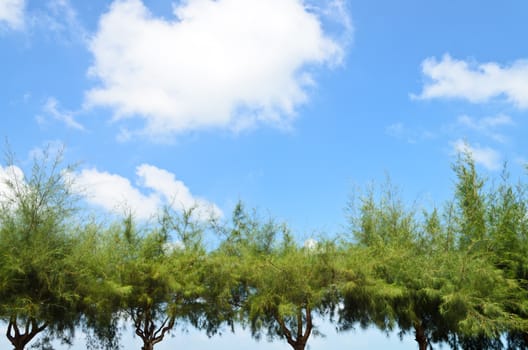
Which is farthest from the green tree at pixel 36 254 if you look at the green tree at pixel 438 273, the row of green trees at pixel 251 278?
the green tree at pixel 438 273

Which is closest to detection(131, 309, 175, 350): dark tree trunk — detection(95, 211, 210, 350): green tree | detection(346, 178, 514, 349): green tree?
detection(95, 211, 210, 350): green tree

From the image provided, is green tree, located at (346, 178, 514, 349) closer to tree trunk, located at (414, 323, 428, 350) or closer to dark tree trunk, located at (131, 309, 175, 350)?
tree trunk, located at (414, 323, 428, 350)

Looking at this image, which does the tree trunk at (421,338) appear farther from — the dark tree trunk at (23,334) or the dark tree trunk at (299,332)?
the dark tree trunk at (23,334)

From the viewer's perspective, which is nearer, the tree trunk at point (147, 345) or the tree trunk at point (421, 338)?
the tree trunk at point (147, 345)

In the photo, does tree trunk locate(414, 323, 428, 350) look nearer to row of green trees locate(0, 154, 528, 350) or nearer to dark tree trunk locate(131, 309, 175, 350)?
row of green trees locate(0, 154, 528, 350)

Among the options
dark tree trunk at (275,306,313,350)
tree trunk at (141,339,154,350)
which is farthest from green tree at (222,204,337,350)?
tree trunk at (141,339,154,350)

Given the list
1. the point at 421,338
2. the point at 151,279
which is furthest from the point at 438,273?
the point at 151,279

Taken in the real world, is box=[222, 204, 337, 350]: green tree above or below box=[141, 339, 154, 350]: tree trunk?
above

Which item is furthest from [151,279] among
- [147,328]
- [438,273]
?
[438,273]

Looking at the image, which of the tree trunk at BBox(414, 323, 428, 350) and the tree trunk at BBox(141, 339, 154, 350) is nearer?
the tree trunk at BBox(141, 339, 154, 350)

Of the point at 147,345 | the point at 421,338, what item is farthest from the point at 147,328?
the point at 421,338

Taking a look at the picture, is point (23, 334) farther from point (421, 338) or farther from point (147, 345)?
point (421, 338)

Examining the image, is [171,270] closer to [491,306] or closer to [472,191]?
[491,306]

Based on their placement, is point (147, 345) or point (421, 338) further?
point (421, 338)
